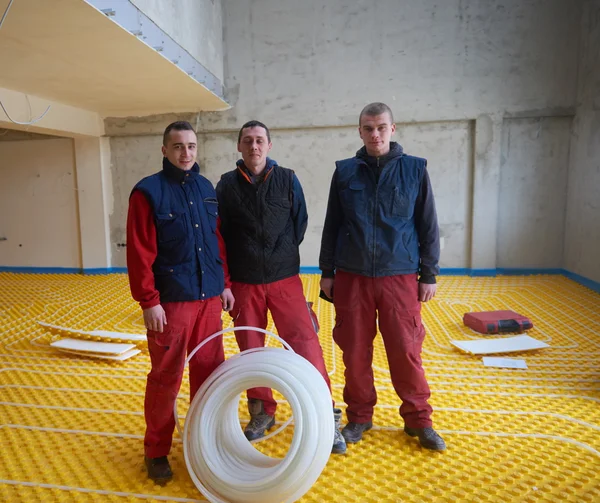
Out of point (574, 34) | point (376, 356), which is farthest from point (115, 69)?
point (574, 34)

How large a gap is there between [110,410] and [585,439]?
291cm

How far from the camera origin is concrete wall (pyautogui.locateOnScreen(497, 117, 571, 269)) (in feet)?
22.3

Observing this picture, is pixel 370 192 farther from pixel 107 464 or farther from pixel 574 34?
pixel 574 34

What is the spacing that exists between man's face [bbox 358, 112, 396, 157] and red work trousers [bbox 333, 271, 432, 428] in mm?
708

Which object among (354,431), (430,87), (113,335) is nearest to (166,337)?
(354,431)

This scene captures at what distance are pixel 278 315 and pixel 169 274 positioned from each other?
681 millimetres

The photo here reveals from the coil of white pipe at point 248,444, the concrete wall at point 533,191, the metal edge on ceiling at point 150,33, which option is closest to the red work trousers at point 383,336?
the coil of white pipe at point 248,444

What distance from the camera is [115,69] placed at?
4.91m

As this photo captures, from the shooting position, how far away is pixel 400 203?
93.5 inches

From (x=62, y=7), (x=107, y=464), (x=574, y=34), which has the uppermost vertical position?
(x=574, y=34)

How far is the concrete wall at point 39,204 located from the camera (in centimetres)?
786

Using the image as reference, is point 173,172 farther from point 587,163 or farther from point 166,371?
point 587,163

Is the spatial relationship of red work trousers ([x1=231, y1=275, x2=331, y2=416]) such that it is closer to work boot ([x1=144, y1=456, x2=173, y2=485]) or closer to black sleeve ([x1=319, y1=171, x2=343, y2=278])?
black sleeve ([x1=319, y1=171, x2=343, y2=278])

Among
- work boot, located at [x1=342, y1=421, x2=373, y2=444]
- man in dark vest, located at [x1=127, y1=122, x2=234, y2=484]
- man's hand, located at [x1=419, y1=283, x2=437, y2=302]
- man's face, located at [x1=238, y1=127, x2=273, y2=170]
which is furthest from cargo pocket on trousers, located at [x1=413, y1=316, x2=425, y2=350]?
man's face, located at [x1=238, y1=127, x2=273, y2=170]
